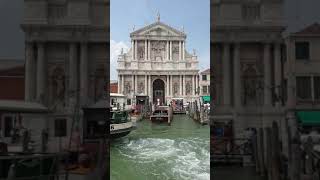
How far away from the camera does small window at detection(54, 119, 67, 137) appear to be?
1.66 m

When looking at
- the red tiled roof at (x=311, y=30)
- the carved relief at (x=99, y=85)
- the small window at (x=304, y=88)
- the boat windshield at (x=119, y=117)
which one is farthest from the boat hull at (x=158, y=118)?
the red tiled roof at (x=311, y=30)

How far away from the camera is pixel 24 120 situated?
5.25ft

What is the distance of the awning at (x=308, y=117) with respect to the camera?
167 cm

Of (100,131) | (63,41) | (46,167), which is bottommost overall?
(46,167)

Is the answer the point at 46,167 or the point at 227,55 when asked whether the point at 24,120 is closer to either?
the point at 46,167

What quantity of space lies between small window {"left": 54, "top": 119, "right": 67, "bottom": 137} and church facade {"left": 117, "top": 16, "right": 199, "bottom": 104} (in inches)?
14.1

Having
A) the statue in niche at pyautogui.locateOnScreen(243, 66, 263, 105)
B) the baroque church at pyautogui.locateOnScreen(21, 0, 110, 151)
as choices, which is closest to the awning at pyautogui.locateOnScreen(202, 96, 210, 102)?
the statue in niche at pyautogui.locateOnScreen(243, 66, 263, 105)

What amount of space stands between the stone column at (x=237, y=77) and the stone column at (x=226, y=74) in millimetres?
31

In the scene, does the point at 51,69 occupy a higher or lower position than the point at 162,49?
lower

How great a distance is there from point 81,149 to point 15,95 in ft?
1.44

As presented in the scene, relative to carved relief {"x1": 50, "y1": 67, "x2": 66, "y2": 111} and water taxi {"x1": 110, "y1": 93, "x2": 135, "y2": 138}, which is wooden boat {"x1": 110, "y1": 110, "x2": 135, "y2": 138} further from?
carved relief {"x1": 50, "y1": 67, "x2": 66, "y2": 111}

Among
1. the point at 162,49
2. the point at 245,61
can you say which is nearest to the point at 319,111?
the point at 245,61

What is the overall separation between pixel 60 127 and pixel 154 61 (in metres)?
0.75

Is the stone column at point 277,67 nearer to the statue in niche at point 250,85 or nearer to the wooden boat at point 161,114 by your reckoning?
the statue in niche at point 250,85
